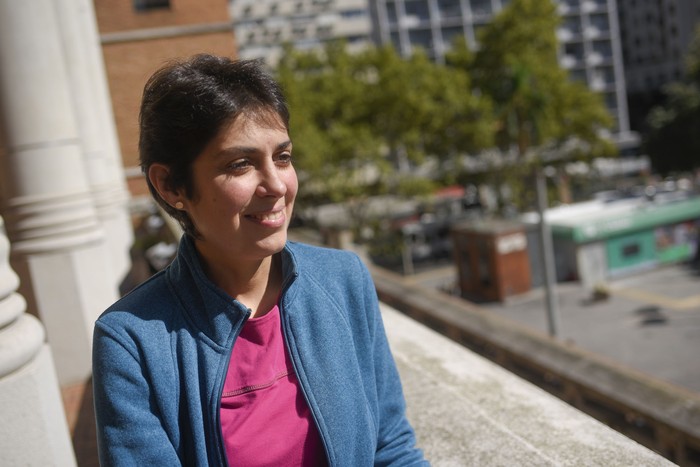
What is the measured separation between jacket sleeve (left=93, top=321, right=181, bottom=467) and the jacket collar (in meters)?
0.19

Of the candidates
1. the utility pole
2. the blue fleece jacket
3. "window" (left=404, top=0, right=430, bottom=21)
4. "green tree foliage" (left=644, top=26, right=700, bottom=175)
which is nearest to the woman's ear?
the blue fleece jacket

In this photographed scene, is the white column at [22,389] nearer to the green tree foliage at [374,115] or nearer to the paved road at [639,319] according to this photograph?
the paved road at [639,319]

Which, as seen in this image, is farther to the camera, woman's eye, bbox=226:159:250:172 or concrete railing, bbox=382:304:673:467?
concrete railing, bbox=382:304:673:467

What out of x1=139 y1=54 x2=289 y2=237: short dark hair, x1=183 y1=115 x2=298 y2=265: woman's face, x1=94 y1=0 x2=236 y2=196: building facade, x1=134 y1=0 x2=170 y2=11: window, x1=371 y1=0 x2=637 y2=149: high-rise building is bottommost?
x1=183 y1=115 x2=298 y2=265: woman's face

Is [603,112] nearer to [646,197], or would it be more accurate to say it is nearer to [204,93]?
[646,197]

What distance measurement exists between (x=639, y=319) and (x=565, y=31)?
5774 centimetres

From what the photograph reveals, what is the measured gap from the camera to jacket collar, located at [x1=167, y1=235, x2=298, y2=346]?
1685mm

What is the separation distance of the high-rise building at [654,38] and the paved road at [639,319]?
5521 cm

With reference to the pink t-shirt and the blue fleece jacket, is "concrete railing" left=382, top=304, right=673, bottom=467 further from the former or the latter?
the pink t-shirt

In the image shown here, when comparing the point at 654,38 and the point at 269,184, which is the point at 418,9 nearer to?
the point at 654,38

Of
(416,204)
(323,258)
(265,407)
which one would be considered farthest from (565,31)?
(265,407)

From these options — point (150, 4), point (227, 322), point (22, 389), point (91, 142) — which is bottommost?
point (22, 389)

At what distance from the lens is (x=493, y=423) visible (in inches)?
117

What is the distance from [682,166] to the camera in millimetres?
42250
